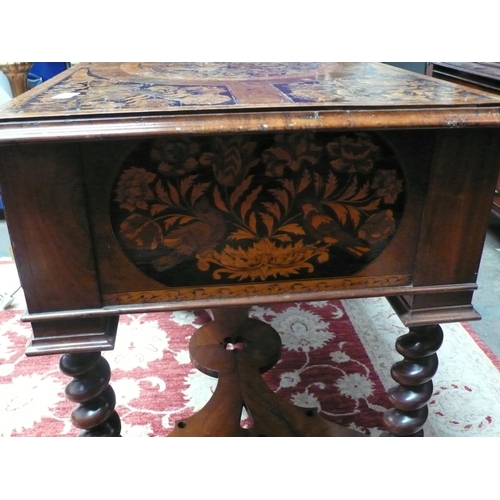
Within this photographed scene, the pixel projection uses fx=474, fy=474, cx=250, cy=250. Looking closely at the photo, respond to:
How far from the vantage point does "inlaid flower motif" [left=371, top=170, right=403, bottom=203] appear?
1.95 feet

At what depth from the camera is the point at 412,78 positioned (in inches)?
31.1

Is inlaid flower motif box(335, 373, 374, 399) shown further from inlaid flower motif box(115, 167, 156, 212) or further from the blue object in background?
the blue object in background

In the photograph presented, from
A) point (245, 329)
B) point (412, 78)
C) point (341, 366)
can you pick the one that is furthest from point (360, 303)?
point (412, 78)

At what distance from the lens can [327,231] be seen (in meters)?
0.63

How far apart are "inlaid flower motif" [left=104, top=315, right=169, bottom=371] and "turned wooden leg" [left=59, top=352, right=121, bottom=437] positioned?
0.50 meters

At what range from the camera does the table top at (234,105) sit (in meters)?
0.51

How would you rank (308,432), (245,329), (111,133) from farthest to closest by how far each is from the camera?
(245,329)
(308,432)
(111,133)

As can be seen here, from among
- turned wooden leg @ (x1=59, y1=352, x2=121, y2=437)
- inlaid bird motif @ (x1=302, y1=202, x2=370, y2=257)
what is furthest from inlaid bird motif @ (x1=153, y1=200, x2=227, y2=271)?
turned wooden leg @ (x1=59, y1=352, x2=121, y2=437)

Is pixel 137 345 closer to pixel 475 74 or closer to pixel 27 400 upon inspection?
pixel 27 400

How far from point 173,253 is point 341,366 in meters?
Result: 0.83

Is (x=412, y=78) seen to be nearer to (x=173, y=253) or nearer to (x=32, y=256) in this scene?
(x=173, y=253)

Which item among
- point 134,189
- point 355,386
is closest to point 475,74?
point 355,386

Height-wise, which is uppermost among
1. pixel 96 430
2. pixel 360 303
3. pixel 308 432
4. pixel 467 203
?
pixel 467 203

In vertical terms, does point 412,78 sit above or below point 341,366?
above
